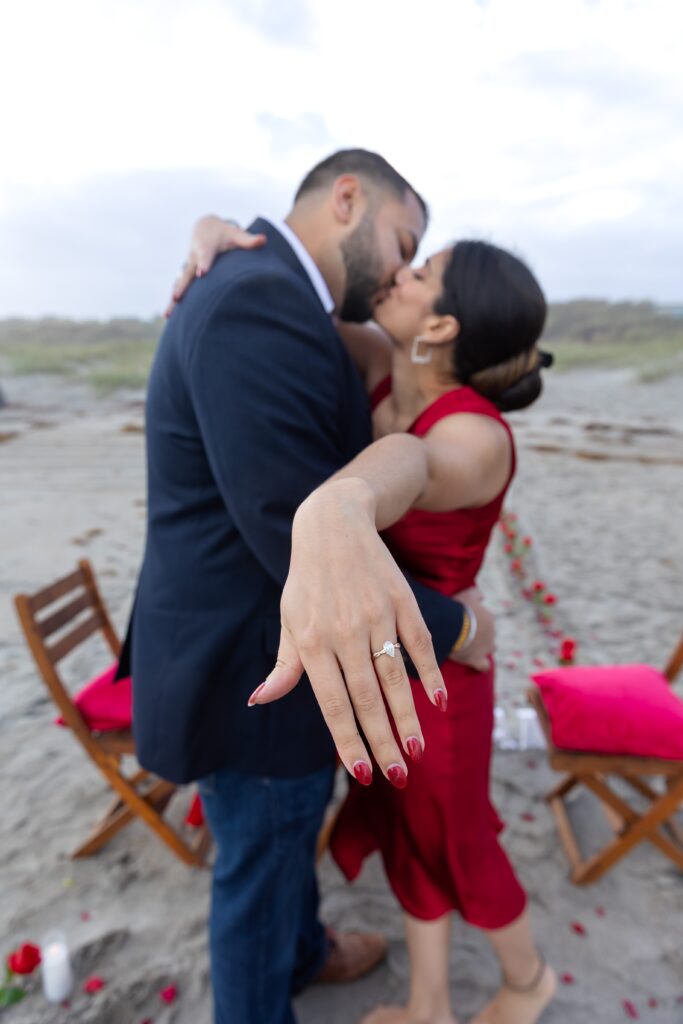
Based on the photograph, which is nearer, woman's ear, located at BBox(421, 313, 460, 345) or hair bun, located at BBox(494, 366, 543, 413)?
woman's ear, located at BBox(421, 313, 460, 345)

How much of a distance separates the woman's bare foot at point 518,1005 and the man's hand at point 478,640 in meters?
1.19

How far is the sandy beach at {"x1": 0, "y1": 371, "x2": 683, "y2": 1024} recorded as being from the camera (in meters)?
2.42

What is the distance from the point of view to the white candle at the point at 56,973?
235cm

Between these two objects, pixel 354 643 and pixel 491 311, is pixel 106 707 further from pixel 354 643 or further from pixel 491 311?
pixel 354 643

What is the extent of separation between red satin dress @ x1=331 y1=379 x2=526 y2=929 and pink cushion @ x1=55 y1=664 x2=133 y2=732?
3.16 ft

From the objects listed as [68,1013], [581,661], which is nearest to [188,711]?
[68,1013]

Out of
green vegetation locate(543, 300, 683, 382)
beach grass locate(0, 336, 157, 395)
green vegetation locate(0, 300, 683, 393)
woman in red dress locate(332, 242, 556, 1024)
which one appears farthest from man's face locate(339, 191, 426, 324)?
green vegetation locate(543, 300, 683, 382)

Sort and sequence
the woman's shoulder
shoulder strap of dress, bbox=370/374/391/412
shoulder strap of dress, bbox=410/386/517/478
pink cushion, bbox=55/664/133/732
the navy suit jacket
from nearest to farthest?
the navy suit jacket < shoulder strap of dress, bbox=410/386/517/478 < shoulder strap of dress, bbox=370/374/391/412 < the woman's shoulder < pink cushion, bbox=55/664/133/732

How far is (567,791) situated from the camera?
A: 3.40 m

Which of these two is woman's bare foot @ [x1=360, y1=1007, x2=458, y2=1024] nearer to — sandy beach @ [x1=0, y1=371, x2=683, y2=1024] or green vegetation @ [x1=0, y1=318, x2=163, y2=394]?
sandy beach @ [x1=0, y1=371, x2=683, y2=1024]

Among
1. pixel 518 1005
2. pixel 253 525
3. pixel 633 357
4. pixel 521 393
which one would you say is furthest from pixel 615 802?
pixel 633 357

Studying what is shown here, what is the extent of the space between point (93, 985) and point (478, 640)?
1.91 m

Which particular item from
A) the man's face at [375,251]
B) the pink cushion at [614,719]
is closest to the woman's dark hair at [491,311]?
the man's face at [375,251]

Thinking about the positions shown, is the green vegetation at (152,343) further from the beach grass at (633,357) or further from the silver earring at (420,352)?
the silver earring at (420,352)
